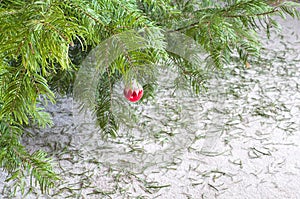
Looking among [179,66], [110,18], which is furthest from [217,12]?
[110,18]

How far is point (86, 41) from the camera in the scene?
0.69 metres

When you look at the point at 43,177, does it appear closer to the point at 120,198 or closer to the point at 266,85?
the point at 120,198

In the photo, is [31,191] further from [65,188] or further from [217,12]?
[217,12]

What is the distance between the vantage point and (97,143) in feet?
3.71

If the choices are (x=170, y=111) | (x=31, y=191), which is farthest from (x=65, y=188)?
(x=170, y=111)

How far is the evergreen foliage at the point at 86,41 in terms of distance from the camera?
0.43 metres

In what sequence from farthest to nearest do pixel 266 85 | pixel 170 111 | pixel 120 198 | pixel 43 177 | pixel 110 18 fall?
pixel 266 85 → pixel 170 111 → pixel 120 198 → pixel 43 177 → pixel 110 18

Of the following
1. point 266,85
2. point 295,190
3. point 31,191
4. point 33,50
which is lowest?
point 31,191

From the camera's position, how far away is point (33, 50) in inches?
16.8

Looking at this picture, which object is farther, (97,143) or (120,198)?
(97,143)

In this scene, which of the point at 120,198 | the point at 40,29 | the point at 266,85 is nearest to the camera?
the point at 40,29

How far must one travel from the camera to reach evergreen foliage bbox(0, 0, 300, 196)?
0.43 m

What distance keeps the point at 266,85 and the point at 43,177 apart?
98 centimetres

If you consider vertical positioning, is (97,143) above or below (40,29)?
below
